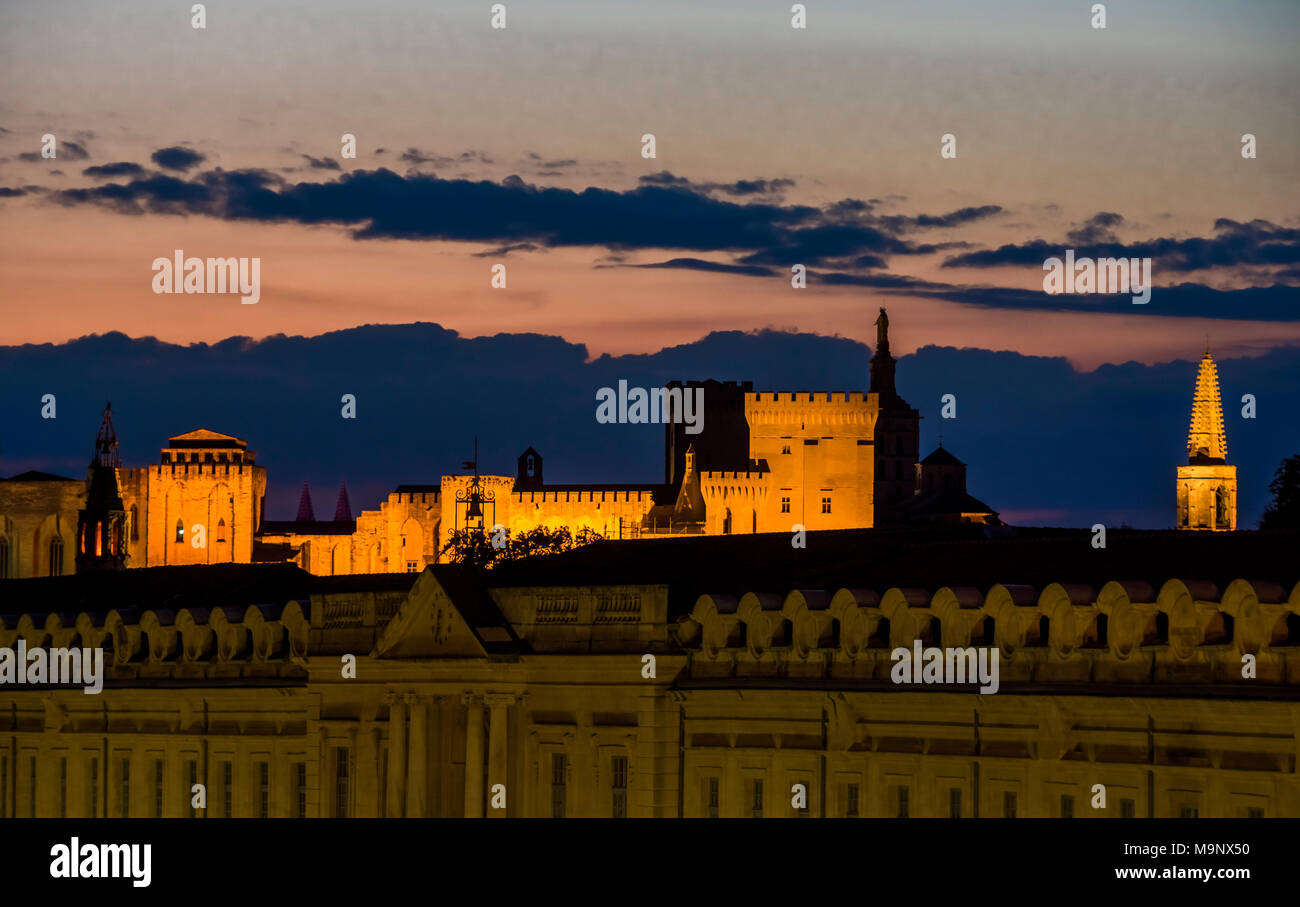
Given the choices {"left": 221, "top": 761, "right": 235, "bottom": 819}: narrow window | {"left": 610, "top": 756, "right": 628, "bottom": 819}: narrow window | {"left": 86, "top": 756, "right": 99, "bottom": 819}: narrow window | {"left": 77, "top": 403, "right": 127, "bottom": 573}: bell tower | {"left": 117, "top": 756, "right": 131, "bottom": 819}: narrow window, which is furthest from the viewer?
{"left": 77, "top": 403, "right": 127, "bottom": 573}: bell tower

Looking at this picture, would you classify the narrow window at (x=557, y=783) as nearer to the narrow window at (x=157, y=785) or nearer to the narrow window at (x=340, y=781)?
the narrow window at (x=340, y=781)

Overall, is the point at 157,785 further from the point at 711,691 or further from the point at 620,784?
the point at 711,691

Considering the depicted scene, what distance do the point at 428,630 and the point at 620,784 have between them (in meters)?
6.80

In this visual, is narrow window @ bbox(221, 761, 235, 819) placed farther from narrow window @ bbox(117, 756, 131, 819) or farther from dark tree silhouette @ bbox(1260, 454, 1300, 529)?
dark tree silhouette @ bbox(1260, 454, 1300, 529)

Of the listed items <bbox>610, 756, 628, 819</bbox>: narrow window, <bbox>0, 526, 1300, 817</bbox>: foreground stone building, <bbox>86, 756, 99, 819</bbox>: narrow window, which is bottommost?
<bbox>86, 756, 99, 819</bbox>: narrow window

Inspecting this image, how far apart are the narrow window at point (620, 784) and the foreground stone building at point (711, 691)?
0.07 metres

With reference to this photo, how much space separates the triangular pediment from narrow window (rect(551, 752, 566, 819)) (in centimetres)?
310

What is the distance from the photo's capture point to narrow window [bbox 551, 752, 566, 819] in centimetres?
8038

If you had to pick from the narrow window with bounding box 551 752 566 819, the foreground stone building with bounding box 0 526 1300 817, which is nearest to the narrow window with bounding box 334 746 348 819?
the foreground stone building with bounding box 0 526 1300 817

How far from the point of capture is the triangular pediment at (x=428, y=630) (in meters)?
81.3

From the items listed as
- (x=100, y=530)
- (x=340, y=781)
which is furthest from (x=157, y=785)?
(x=100, y=530)
